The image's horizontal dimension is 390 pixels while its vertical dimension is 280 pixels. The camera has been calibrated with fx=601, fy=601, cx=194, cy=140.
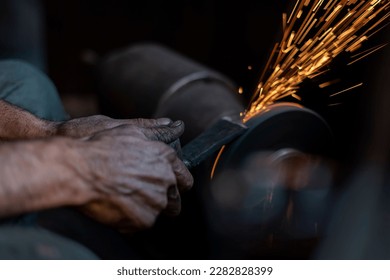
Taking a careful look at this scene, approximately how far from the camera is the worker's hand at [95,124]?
1.34 meters

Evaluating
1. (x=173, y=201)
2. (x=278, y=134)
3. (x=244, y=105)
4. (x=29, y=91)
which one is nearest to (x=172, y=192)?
(x=173, y=201)

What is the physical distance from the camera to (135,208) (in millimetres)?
1102

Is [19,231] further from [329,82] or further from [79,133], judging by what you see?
[329,82]

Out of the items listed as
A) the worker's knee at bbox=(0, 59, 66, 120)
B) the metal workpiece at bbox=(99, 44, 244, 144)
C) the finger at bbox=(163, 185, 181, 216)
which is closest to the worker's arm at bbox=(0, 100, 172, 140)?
the worker's knee at bbox=(0, 59, 66, 120)

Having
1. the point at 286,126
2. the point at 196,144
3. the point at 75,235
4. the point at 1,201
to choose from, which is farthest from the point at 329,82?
the point at 1,201

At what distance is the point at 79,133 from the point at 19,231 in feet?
0.82

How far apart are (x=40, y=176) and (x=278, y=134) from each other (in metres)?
0.67

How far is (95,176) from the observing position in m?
1.07

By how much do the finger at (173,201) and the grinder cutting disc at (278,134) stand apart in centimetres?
27

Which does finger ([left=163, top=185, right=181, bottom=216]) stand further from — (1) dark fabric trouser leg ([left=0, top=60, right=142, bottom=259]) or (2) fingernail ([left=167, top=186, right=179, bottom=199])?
(1) dark fabric trouser leg ([left=0, top=60, right=142, bottom=259])

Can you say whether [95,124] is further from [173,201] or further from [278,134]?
[278,134]

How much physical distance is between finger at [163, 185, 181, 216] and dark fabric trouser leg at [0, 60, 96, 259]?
195 millimetres

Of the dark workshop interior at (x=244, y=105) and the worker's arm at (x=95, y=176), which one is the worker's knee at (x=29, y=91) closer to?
the dark workshop interior at (x=244, y=105)

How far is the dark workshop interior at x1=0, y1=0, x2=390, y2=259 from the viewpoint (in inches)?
60.2
